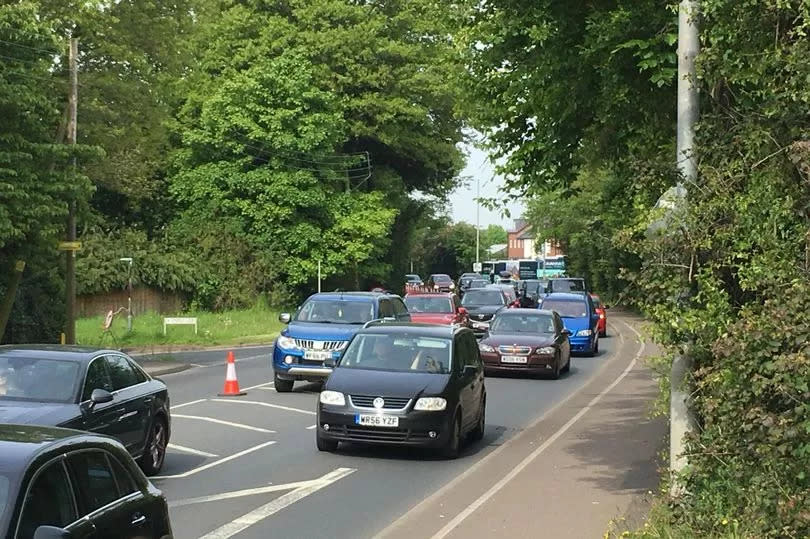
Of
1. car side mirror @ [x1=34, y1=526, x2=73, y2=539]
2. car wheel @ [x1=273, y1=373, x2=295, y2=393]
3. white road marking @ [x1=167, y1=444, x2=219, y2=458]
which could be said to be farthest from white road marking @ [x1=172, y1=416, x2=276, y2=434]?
car side mirror @ [x1=34, y1=526, x2=73, y2=539]

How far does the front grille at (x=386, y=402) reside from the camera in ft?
39.0

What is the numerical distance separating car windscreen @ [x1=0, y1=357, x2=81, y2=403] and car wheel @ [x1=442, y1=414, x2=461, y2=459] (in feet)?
14.3

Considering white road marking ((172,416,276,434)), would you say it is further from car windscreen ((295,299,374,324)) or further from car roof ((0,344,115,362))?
car windscreen ((295,299,374,324))

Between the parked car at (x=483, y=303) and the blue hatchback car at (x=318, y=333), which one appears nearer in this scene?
the blue hatchback car at (x=318, y=333)

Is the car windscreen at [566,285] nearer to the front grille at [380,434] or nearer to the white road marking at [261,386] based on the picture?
the white road marking at [261,386]

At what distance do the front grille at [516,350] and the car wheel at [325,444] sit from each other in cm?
1034

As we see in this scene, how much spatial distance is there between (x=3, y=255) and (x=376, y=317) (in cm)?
1176

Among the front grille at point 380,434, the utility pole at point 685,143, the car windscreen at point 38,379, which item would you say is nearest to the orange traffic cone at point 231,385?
the front grille at point 380,434

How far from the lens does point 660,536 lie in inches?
270

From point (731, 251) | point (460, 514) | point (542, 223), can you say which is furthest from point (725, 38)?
point (542, 223)

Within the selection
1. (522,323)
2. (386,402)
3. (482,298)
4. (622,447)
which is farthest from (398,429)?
(482,298)

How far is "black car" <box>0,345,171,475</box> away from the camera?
935cm

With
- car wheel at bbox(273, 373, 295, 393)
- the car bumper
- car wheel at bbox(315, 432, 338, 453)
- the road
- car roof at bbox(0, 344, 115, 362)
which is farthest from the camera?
car wheel at bbox(273, 373, 295, 393)

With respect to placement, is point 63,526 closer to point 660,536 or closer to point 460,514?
point 660,536
